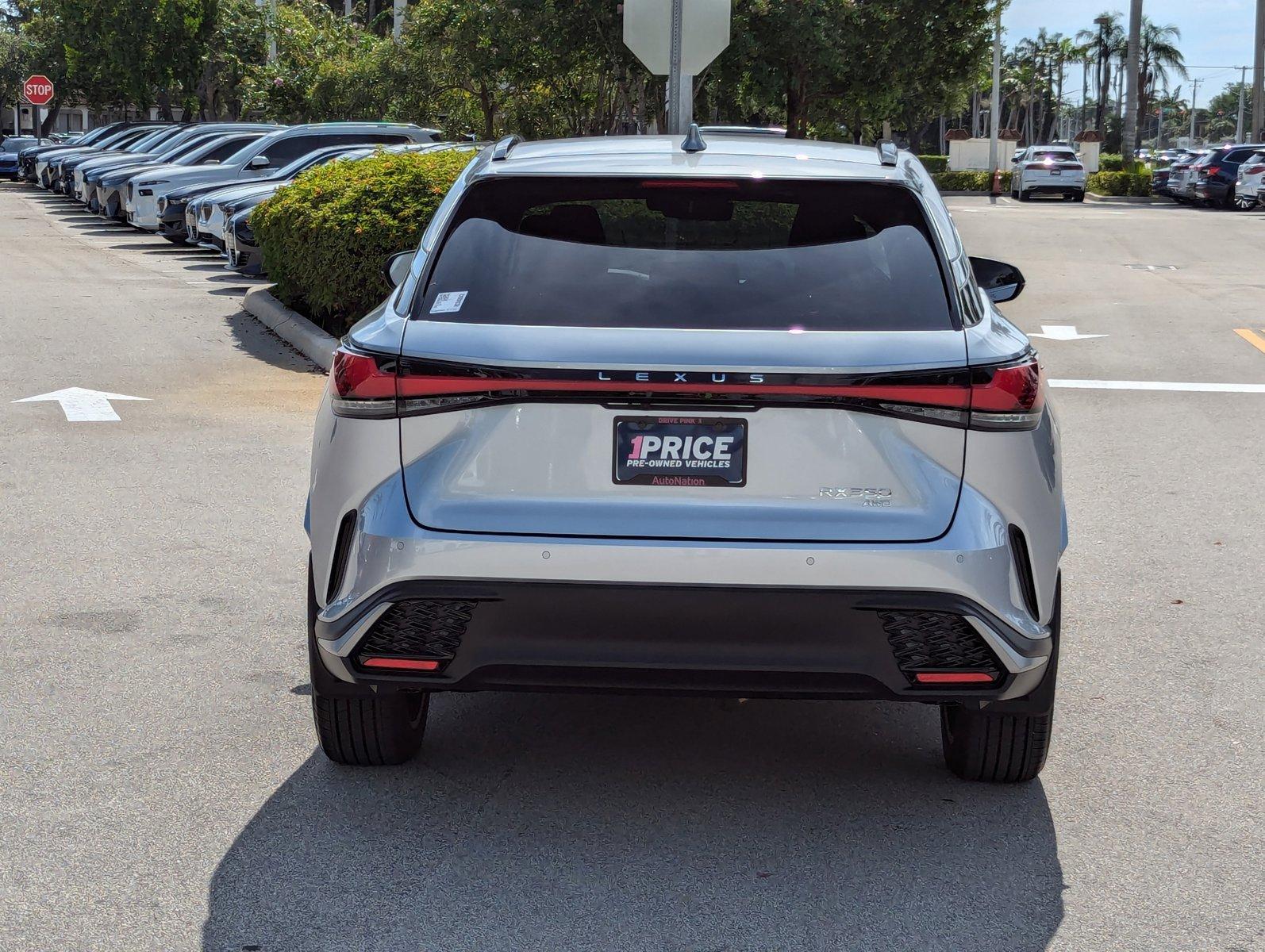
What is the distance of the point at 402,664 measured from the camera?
415 centimetres

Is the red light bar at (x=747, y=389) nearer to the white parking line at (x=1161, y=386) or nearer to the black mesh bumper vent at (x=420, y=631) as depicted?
the black mesh bumper vent at (x=420, y=631)

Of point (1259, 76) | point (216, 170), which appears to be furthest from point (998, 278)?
point (1259, 76)

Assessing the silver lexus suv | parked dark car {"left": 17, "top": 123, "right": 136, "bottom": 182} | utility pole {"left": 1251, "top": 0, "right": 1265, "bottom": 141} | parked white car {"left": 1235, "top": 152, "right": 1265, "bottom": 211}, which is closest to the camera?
the silver lexus suv

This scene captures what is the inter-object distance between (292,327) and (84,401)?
10.7ft

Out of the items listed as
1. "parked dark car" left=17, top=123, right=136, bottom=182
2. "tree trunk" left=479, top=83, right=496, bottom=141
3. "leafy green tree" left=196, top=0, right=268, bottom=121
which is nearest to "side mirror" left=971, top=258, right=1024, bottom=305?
"tree trunk" left=479, top=83, right=496, bottom=141

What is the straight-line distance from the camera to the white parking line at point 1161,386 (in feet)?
41.7

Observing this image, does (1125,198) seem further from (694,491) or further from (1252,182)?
(694,491)

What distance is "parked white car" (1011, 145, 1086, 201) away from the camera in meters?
46.9

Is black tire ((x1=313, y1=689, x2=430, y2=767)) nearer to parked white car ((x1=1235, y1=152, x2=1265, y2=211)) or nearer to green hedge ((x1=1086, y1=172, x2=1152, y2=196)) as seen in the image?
parked white car ((x1=1235, y1=152, x2=1265, y2=211))

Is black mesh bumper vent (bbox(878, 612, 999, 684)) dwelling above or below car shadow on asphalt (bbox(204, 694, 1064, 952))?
above

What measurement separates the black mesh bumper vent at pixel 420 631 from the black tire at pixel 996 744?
1.47 meters

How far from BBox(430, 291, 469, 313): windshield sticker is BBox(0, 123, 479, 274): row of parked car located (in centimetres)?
1275

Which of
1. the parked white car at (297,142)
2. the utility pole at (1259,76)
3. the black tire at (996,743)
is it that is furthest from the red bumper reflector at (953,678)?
the utility pole at (1259,76)

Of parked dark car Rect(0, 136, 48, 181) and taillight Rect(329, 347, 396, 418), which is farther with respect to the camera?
parked dark car Rect(0, 136, 48, 181)
